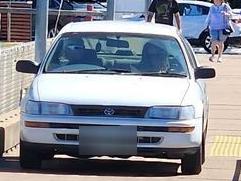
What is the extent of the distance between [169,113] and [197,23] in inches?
831

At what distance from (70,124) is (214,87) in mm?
8880

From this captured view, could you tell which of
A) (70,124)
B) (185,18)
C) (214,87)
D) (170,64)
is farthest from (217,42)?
(70,124)

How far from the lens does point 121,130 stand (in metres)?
8.51

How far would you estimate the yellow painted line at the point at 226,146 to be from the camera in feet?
34.6

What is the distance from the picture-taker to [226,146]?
1107 centimetres

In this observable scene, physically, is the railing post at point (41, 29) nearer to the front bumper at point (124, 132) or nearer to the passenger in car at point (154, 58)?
the passenger in car at point (154, 58)

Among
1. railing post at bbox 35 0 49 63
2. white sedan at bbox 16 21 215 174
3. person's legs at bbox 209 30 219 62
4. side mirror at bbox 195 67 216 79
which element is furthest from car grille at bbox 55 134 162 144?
person's legs at bbox 209 30 219 62

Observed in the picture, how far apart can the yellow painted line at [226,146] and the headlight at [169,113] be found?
194 centimetres

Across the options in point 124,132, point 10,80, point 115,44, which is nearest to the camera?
point 124,132

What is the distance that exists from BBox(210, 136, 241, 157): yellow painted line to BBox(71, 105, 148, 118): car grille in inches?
86.8

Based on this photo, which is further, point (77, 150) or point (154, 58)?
point (154, 58)

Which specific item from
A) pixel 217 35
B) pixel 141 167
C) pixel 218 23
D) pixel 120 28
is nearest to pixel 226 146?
pixel 141 167

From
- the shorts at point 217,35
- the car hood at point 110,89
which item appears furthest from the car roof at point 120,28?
the shorts at point 217,35

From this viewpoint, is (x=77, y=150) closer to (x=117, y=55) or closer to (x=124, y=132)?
(x=124, y=132)
